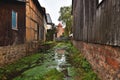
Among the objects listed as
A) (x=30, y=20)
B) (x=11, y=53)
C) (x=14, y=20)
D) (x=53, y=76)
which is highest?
(x=30, y=20)

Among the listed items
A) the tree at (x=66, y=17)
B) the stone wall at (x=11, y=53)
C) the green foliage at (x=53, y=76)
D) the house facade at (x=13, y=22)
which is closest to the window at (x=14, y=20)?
the house facade at (x=13, y=22)

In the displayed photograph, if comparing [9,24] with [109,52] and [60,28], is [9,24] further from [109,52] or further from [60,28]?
[60,28]

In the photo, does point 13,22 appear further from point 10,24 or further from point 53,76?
point 53,76

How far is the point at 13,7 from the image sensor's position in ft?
46.6

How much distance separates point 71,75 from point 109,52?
3798 millimetres

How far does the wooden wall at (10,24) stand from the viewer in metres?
13.3

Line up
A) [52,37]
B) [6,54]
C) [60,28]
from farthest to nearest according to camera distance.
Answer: [60,28], [52,37], [6,54]

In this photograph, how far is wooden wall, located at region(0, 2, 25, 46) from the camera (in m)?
13.3

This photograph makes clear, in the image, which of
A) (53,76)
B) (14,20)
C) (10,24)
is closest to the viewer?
(53,76)

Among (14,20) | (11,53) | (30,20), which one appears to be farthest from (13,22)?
(30,20)

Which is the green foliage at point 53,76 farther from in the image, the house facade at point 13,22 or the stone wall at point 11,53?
the house facade at point 13,22

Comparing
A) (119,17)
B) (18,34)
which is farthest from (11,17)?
(119,17)

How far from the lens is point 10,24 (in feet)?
44.7

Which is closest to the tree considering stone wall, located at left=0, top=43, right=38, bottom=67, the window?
stone wall, located at left=0, top=43, right=38, bottom=67
